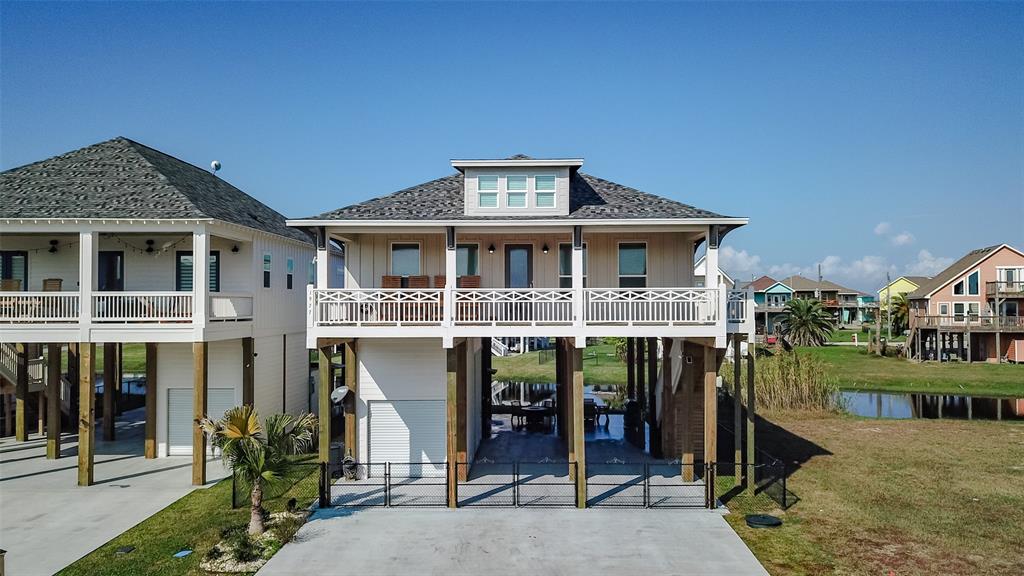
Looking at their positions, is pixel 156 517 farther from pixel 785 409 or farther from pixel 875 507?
pixel 785 409

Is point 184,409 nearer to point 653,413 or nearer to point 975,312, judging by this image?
point 653,413

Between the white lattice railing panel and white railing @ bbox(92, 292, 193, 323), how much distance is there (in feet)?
25.3

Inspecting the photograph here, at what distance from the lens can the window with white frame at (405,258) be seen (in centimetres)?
1702

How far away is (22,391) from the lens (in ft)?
63.4

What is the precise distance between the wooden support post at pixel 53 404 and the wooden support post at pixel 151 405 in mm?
2264

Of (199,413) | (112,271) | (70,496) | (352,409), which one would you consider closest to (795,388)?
(352,409)

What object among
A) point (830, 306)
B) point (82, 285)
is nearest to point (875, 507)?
point (82, 285)

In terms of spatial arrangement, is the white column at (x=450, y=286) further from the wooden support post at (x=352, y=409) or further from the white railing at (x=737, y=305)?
the white railing at (x=737, y=305)

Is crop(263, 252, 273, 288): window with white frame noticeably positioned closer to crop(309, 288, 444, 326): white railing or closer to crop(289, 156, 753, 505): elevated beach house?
crop(289, 156, 753, 505): elevated beach house

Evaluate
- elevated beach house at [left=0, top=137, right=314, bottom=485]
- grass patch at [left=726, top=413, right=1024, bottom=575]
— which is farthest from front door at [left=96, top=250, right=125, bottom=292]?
grass patch at [left=726, top=413, right=1024, bottom=575]

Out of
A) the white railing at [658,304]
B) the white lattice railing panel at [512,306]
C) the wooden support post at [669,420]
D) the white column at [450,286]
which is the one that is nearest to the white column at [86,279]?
the white column at [450,286]

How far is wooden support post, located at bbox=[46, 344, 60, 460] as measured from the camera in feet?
57.2

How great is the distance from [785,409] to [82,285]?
2633 centimetres

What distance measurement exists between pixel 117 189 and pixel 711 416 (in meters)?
17.5
